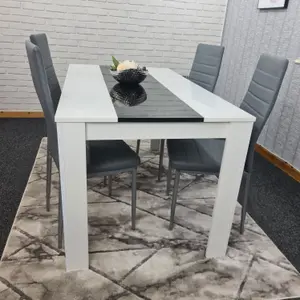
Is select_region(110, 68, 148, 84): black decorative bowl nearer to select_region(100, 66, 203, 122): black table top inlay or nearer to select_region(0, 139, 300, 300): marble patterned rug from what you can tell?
select_region(100, 66, 203, 122): black table top inlay

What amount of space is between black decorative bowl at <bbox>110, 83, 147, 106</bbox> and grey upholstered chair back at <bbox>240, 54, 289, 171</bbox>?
23.9 inches

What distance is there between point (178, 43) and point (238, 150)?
249 centimetres

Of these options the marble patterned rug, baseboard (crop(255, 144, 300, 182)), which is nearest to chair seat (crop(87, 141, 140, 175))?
the marble patterned rug

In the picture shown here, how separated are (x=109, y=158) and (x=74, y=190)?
312 millimetres

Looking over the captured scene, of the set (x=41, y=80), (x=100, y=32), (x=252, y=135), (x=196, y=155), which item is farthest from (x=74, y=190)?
(x=100, y=32)

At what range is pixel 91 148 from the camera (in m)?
1.68

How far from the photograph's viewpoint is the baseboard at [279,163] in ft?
8.40

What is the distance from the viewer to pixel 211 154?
69.7 inches

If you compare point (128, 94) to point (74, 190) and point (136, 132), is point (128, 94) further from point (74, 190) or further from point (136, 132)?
point (74, 190)

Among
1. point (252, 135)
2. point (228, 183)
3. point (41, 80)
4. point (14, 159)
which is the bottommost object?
point (14, 159)

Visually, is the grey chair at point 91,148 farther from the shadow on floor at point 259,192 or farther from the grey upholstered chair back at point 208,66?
the grey upholstered chair back at point 208,66

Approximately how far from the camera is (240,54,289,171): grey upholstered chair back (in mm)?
1560

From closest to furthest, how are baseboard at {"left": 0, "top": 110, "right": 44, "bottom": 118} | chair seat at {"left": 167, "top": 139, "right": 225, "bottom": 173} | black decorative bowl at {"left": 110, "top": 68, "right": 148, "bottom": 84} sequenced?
chair seat at {"left": 167, "top": 139, "right": 225, "bottom": 173}, black decorative bowl at {"left": 110, "top": 68, "right": 148, "bottom": 84}, baseboard at {"left": 0, "top": 110, "right": 44, "bottom": 118}

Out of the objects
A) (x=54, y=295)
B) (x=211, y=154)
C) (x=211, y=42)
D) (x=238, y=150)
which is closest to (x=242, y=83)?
(x=211, y=42)
